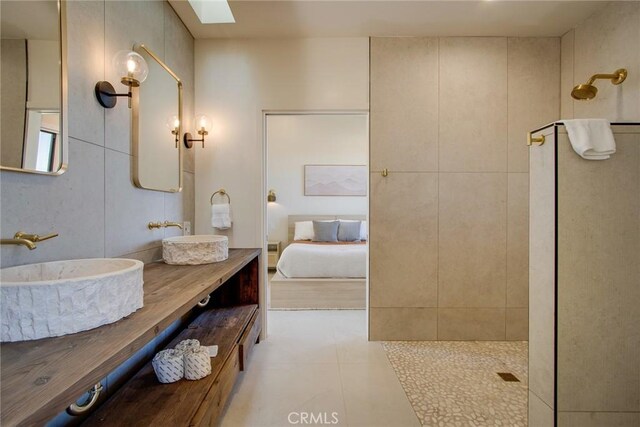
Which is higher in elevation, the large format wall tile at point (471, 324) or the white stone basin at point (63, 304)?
the white stone basin at point (63, 304)

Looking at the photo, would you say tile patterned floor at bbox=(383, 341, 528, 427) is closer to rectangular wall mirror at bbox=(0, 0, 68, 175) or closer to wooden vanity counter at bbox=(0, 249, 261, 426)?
wooden vanity counter at bbox=(0, 249, 261, 426)

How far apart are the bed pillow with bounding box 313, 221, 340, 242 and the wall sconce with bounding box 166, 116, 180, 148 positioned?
9.95 feet

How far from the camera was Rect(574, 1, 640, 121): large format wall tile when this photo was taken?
1.97 metres

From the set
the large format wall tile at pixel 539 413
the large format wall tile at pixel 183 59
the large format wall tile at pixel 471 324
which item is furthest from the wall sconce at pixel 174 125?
the large format wall tile at pixel 539 413

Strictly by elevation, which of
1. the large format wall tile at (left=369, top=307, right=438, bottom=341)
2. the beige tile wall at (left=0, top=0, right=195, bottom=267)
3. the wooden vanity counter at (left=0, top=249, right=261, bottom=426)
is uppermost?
the beige tile wall at (left=0, top=0, right=195, bottom=267)

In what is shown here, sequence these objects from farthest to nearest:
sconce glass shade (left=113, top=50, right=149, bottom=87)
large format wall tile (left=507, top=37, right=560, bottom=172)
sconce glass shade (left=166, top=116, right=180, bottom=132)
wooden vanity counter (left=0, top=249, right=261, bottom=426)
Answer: large format wall tile (left=507, top=37, right=560, bottom=172)
sconce glass shade (left=166, top=116, right=180, bottom=132)
sconce glass shade (left=113, top=50, right=149, bottom=87)
wooden vanity counter (left=0, top=249, right=261, bottom=426)

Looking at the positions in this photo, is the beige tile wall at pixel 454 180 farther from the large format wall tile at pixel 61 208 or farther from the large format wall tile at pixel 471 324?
the large format wall tile at pixel 61 208

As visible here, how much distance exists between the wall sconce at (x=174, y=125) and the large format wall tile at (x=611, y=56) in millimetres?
3165

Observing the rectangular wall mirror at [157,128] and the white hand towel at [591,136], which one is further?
the rectangular wall mirror at [157,128]

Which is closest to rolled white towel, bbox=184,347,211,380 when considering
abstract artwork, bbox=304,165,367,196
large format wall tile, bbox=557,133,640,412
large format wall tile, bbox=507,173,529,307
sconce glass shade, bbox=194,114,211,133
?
large format wall tile, bbox=557,133,640,412

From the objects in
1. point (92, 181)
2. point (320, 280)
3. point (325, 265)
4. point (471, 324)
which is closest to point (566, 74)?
point (471, 324)

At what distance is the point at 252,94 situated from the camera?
8.53ft

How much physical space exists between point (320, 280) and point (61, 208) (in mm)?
2632

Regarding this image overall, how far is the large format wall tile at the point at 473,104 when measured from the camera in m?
2.58
